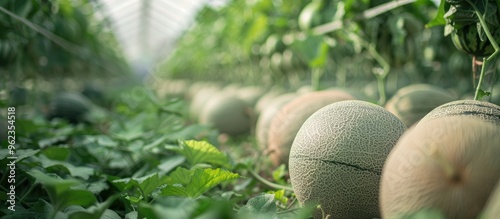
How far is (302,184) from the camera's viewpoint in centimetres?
183

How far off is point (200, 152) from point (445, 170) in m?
1.32

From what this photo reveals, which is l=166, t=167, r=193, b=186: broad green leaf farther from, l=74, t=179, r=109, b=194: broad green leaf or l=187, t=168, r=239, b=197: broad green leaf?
l=74, t=179, r=109, b=194: broad green leaf

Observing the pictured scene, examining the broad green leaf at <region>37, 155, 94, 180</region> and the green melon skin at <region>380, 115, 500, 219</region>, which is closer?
the green melon skin at <region>380, 115, 500, 219</region>

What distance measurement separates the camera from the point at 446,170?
1.28 metres

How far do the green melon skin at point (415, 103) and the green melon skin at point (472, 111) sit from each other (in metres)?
0.93

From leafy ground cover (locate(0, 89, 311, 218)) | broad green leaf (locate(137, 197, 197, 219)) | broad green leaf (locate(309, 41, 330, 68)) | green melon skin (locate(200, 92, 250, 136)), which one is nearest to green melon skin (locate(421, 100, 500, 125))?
leafy ground cover (locate(0, 89, 311, 218))

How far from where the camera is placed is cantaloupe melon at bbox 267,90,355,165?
8.69 feet

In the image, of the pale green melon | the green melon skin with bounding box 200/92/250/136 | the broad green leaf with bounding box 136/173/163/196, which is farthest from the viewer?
the pale green melon

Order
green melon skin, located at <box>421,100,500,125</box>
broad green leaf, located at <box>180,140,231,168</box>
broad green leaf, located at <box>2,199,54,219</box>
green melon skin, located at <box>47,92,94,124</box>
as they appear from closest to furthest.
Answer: green melon skin, located at <box>421,100,500,125</box>
broad green leaf, located at <box>2,199,54,219</box>
broad green leaf, located at <box>180,140,231,168</box>
green melon skin, located at <box>47,92,94,124</box>

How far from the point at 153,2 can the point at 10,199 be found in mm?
15373


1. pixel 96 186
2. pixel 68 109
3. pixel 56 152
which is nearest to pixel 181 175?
pixel 96 186

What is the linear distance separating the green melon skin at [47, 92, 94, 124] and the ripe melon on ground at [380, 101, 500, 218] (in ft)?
16.0

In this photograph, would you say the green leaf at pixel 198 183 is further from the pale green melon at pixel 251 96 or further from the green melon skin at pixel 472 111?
the pale green melon at pixel 251 96

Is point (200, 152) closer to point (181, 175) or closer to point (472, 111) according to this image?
point (181, 175)
